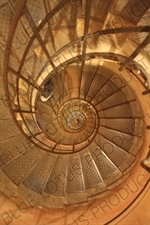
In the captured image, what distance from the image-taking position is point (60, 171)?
5.55 m

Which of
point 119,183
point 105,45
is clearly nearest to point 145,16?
point 105,45

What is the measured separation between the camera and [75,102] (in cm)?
689

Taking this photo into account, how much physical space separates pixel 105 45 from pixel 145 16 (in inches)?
32.3

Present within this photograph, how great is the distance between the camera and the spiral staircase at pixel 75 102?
151 inches

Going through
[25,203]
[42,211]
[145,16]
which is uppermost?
[145,16]

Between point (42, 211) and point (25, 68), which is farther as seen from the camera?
point (42, 211)

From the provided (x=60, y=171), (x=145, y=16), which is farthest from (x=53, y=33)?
(x=60, y=171)

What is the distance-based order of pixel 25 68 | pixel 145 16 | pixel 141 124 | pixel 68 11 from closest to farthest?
pixel 145 16, pixel 68 11, pixel 25 68, pixel 141 124

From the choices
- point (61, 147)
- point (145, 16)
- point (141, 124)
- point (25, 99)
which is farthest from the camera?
point (61, 147)

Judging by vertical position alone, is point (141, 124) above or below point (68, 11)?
below

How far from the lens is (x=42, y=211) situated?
5266 millimetres

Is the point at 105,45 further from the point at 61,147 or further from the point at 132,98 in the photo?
the point at 61,147

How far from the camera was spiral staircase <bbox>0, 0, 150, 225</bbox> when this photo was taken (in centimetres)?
383

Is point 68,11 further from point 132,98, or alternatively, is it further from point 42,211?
point 42,211
